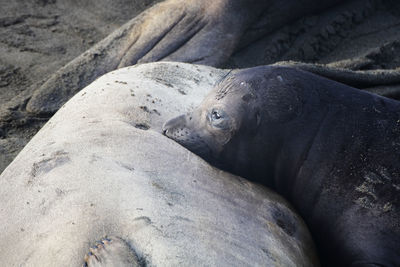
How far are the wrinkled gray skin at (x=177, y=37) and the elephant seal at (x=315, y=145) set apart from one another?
47.1 inches

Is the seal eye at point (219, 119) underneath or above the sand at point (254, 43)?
above

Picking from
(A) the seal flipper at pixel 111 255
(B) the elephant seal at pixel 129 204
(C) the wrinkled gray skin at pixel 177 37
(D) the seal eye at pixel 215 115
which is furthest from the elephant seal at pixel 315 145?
(C) the wrinkled gray skin at pixel 177 37

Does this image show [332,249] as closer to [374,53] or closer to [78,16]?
[374,53]

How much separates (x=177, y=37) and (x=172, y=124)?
1.48 m

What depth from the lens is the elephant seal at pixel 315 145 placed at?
233 cm

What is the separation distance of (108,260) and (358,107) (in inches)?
55.5

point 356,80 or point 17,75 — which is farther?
point 17,75

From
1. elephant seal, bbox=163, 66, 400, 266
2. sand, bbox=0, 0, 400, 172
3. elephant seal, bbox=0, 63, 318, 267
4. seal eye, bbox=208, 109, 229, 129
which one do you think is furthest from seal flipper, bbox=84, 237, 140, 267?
sand, bbox=0, 0, 400, 172

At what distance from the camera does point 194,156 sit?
2453 mm

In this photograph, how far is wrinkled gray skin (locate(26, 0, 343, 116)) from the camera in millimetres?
3840

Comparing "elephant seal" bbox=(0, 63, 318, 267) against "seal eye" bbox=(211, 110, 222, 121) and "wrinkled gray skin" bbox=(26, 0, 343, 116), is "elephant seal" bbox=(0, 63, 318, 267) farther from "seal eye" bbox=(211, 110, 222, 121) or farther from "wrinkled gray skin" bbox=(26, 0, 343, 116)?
"wrinkled gray skin" bbox=(26, 0, 343, 116)

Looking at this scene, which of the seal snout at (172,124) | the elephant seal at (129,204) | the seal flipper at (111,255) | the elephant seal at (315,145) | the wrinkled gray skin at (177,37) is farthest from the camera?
the wrinkled gray skin at (177,37)

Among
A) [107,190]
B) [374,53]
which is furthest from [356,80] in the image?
[107,190]

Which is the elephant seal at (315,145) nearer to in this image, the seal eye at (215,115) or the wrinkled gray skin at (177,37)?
the seal eye at (215,115)
